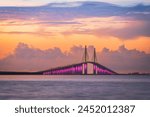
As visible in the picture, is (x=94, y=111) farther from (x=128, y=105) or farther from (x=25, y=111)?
(x=25, y=111)

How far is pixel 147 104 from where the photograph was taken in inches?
295

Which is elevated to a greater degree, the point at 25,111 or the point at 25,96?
the point at 25,111

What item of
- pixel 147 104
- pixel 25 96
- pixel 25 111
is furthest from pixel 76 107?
pixel 25 96

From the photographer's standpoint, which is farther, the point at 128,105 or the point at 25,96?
the point at 25,96

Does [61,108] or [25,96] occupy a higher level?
[61,108]

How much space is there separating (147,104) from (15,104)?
194cm

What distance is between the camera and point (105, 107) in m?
6.82

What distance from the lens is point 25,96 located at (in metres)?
15.0

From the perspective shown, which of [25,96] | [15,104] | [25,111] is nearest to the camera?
[25,111]

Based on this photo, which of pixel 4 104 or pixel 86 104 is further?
pixel 4 104

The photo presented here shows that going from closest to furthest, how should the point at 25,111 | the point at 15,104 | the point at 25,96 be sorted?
the point at 25,111 < the point at 15,104 < the point at 25,96

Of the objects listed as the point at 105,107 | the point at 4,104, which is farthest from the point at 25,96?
the point at 105,107

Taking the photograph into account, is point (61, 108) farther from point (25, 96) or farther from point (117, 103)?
point (25, 96)

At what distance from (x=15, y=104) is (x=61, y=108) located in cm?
73
